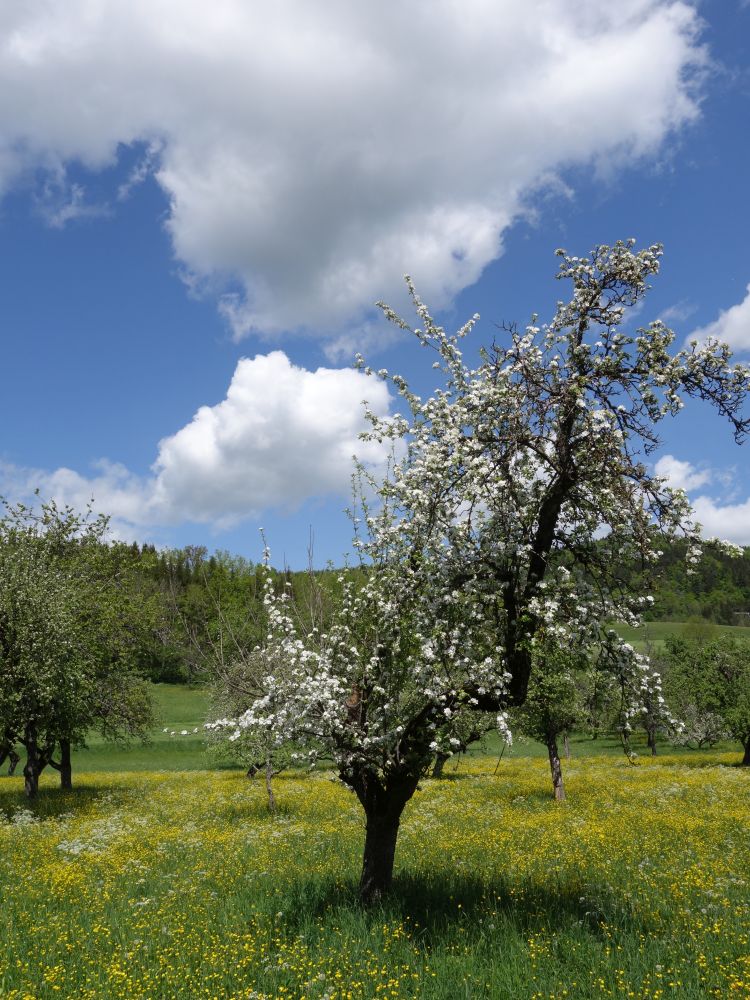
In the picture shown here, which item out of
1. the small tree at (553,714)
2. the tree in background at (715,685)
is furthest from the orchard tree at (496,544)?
the tree in background at (715,685)

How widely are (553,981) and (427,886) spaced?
4639 millimetres

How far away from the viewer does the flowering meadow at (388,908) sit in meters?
8.95

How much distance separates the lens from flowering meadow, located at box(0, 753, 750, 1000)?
29.4 ft

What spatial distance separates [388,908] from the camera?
11.3 meters

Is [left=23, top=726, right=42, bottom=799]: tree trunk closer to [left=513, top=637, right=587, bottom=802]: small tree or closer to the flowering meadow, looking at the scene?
the flowering meadow

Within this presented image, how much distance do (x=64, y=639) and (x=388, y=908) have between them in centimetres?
1956

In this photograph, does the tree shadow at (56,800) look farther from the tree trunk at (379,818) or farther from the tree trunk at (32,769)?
the tree trunk at (379,818)

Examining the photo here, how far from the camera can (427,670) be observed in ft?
33.6

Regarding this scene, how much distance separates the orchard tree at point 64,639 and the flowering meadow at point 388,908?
4.80m

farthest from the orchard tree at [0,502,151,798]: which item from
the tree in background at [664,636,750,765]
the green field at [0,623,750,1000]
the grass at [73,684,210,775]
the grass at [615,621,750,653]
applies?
the tree in background at [664,636,750,765]

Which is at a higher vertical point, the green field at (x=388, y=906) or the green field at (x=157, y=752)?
the green field at (x=388, y=906)

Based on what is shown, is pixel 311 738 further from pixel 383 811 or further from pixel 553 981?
pixel 553 981

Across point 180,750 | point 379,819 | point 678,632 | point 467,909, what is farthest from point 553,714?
point 678,632

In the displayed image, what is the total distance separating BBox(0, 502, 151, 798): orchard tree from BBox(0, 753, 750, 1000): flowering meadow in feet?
15.8
